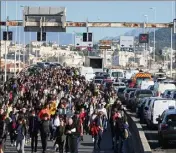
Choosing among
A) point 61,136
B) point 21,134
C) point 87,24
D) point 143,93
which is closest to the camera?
point 61,136

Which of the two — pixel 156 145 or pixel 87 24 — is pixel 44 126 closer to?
pixel 156 145

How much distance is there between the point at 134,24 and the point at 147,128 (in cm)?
3407

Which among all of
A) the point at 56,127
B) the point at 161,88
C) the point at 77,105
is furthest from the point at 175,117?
the point at 161,88

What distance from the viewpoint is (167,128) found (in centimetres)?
2331

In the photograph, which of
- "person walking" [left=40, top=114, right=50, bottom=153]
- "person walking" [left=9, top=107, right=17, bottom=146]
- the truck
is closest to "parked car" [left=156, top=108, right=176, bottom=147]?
"person walking" [left=40, top=114, right=50, bottom=153]

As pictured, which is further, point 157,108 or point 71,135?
point 157,108

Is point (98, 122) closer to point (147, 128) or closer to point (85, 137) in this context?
point (85, 137)

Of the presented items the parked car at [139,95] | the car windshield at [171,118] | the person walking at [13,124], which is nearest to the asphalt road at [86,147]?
the person walking at [13,124]

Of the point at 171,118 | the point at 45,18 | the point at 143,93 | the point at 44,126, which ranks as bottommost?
the point at 44,126

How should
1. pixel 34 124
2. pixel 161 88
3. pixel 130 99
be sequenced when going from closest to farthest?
pixel 34 124, pixel 130 99, pixel 161 88

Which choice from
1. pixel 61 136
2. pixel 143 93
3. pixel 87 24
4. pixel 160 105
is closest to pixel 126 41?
pixel 87 24

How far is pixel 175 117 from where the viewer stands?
23688 millimetres

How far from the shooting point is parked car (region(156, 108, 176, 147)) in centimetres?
2314

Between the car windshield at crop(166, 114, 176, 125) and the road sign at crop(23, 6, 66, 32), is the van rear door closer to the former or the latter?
the car windshield at crop(166, 114, 176, 125)
